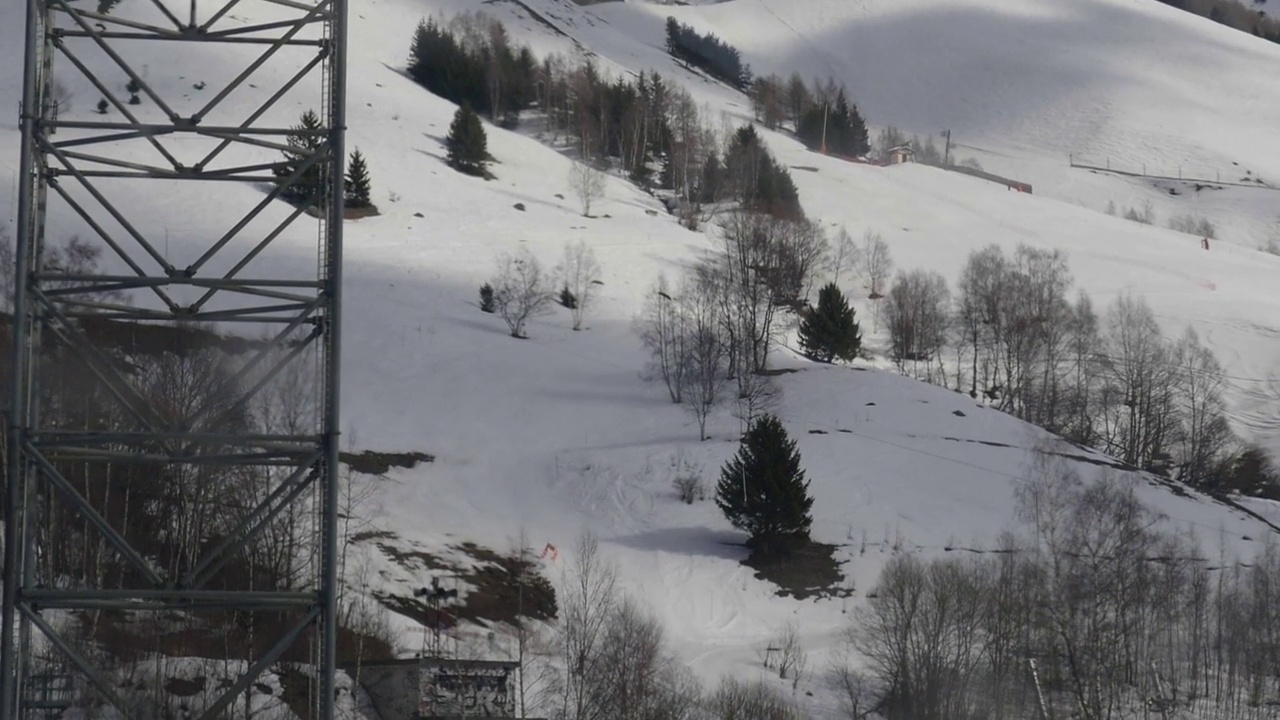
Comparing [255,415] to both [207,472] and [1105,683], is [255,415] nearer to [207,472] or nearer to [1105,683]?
[207,472]

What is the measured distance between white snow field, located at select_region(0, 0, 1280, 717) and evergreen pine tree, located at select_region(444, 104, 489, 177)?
5.39 ft

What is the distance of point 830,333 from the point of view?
60.2 meters

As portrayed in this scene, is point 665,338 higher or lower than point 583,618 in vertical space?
higher

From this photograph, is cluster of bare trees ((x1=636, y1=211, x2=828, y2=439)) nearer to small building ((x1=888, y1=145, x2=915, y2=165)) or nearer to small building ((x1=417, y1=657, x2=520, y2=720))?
small building ((x1=417, y1=657, x2=520, y2=720))

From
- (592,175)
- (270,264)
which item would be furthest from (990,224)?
(270,264)

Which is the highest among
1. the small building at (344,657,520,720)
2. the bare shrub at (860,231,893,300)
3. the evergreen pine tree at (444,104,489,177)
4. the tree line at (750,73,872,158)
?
the tree line at (750,73,872,158)

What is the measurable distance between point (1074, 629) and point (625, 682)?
10888 mm

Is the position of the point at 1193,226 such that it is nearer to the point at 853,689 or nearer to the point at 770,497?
the point at 770,497

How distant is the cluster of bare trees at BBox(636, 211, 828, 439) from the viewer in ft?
170

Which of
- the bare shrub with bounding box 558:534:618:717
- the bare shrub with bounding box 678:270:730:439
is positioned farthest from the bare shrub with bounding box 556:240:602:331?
the bare shrub with bounding box 558:534:618:717

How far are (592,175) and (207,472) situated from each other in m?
59.9

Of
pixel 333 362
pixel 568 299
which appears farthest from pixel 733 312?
pixel 333 362

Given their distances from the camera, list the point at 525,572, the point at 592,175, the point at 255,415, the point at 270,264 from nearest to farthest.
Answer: the point at 255,415 < the point at 525,572 < the point at 270,264 < the point at 592,175

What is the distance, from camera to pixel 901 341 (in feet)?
227
